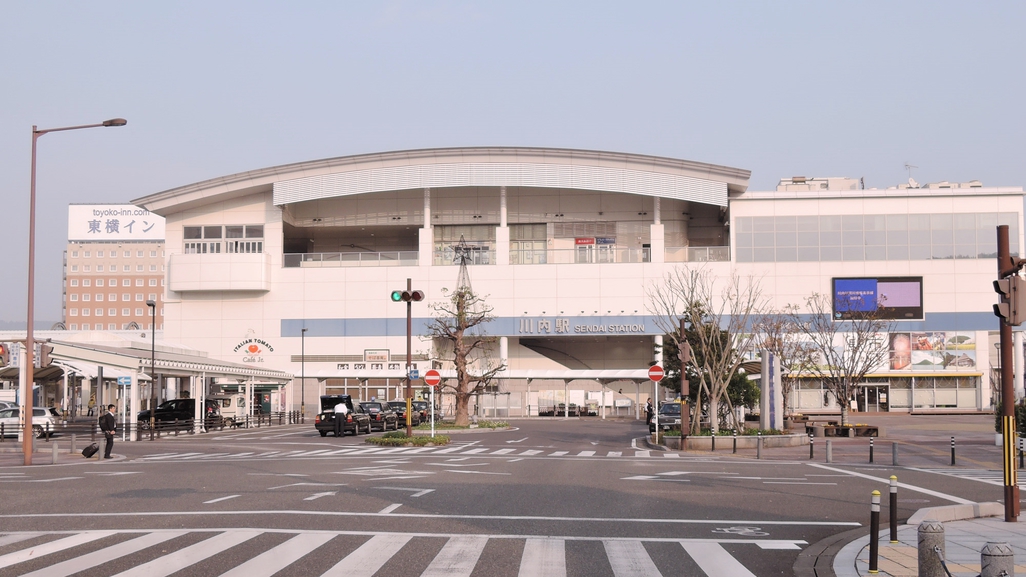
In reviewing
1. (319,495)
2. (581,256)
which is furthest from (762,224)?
(319,495)

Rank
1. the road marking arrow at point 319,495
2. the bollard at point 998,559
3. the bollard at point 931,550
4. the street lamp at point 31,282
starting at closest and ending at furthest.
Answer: the bollard at point 998,559 → the bollard at point 931,550 → the road marking arrow at point 319,495 → the street lamp at point 31,282

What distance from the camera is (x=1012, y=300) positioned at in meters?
12.3

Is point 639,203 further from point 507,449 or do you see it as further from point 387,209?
point 507,449

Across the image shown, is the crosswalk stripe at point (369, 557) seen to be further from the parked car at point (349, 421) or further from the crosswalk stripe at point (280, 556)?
the parked car at point (349, 421)

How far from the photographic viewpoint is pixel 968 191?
68.2 m

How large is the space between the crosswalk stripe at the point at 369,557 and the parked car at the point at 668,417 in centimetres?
3091

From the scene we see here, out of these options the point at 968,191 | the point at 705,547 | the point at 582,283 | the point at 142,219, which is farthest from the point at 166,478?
the point at 142,219

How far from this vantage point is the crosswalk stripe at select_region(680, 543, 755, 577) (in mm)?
9414

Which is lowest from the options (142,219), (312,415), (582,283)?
(312,415)

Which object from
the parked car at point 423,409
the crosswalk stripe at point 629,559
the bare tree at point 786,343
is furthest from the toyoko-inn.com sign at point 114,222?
the crosswalk stripe at point 629,559

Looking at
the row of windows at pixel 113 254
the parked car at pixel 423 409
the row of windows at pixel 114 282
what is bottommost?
the parked car at pixel 423 409

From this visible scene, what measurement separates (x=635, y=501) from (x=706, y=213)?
6362 cm

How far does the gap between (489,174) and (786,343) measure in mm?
25517

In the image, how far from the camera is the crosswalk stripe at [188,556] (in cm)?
912
